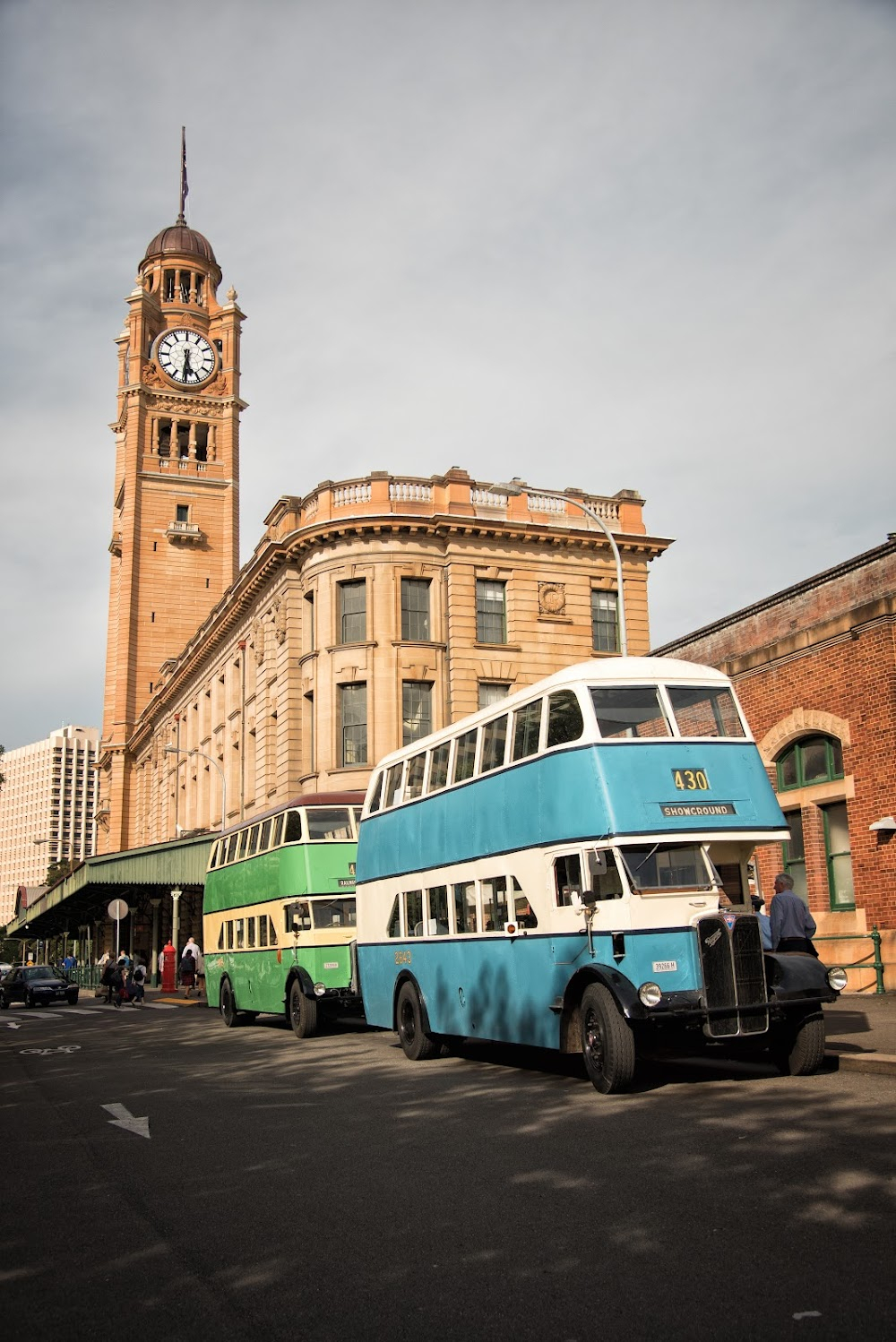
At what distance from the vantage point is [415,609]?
133 feet

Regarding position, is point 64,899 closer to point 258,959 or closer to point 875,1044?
point 258,959

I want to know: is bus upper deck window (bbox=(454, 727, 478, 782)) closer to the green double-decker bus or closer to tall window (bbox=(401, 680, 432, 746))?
the green double-decker bus

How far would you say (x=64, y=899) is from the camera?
2299 inches

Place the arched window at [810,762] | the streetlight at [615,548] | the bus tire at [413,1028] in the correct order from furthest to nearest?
1. the streetlight at [615,548]
2. the arched window at [810,762]
3. the bus tire at [413,1028]

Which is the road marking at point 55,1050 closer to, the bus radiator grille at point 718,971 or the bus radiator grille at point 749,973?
the bus radiator grille at point 718,971

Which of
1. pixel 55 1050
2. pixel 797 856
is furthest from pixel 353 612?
pixel 797 856

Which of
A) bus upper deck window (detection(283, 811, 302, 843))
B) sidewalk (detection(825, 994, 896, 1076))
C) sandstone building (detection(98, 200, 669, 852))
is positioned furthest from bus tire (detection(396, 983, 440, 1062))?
sandstone building (detection(98, 200, 669, 852))

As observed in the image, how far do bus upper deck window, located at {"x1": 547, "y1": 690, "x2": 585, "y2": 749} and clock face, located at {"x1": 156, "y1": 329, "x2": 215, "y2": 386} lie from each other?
261 feet

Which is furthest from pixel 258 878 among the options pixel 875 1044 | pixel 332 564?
pixel 332 564

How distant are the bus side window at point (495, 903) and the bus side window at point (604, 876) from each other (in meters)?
2.10

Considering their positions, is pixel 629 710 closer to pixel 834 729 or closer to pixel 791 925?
pixel 791 925

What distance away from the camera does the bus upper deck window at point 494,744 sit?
1364cm

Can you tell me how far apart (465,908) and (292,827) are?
688 centimetres

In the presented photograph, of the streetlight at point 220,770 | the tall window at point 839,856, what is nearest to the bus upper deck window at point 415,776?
the tall window at point 839,856
